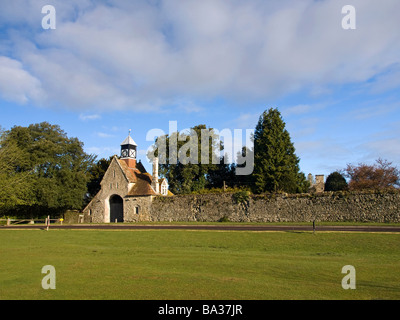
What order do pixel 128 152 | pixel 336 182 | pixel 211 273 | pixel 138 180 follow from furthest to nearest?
pixel 128 152 → pixel 138 180 → pixel 336 182 → pixel 211 273

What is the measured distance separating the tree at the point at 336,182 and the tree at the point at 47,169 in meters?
36.0

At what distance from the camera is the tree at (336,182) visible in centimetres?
4528

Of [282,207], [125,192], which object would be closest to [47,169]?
[125,192]

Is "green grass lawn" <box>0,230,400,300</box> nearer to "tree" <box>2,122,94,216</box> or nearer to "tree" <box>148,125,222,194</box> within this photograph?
"tree" <box>2,122,94,216</box>

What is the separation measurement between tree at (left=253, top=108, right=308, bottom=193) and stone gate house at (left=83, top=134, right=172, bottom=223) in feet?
48.0

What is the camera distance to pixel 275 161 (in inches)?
1820

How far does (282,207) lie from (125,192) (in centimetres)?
2324

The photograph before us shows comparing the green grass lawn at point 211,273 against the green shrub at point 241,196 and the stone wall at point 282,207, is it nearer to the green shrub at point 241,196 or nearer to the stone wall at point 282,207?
the stone wall at point 282,207

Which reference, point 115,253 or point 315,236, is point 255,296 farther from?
point 315,236

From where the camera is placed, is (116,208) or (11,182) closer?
(11,182)

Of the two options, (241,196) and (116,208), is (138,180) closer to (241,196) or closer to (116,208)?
(116,208)
